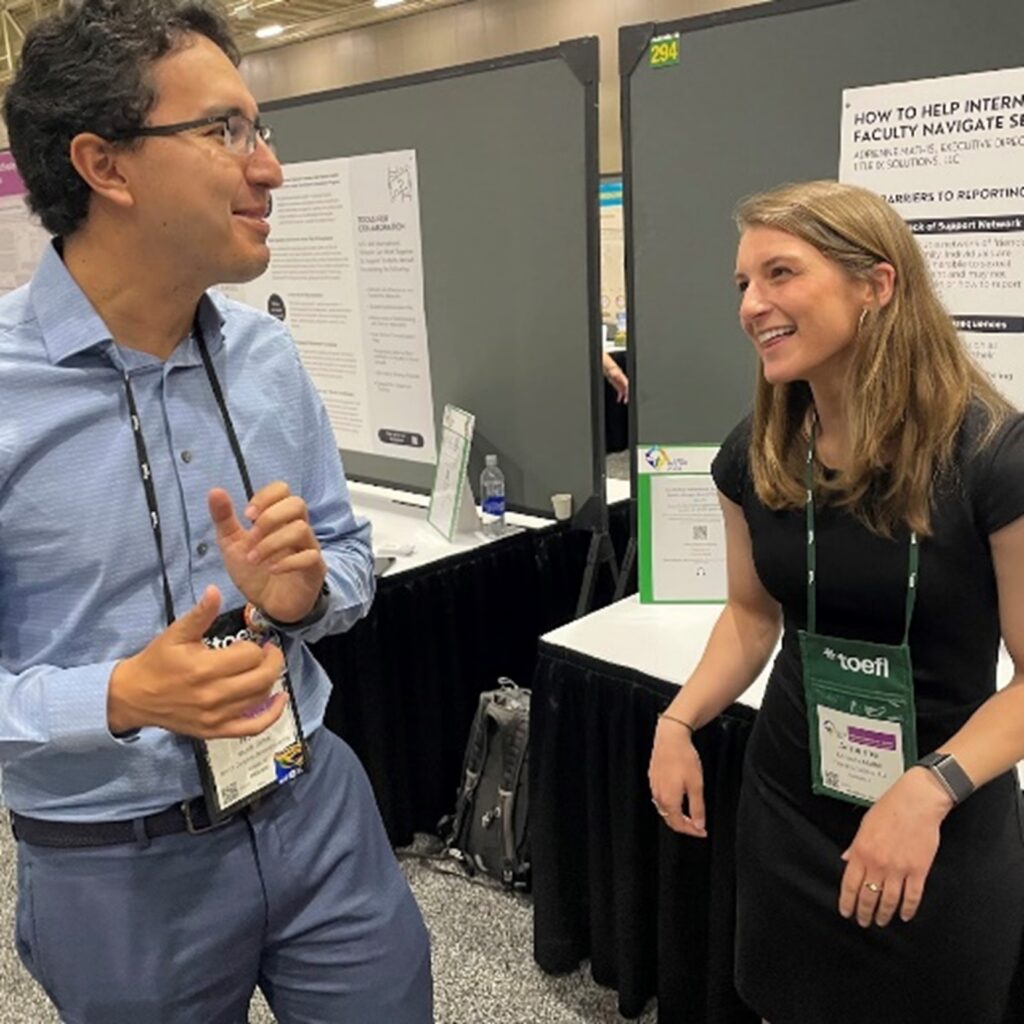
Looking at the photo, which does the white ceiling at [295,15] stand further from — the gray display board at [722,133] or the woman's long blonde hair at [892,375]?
the woman's long blonde hair at [892,375]

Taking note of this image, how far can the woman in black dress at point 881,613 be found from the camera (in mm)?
1027

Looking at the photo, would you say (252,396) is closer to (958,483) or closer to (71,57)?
(71,57)

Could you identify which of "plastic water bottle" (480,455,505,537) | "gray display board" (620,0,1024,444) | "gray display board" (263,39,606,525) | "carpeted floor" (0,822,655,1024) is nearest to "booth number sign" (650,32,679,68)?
"gray display board" (620,0,1024,444)

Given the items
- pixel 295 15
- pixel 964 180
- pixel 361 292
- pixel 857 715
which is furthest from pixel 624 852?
pixel 295 15

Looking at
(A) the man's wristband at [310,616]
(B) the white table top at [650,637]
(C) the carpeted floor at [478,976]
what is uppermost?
(A) the man's wristband at [310,616]

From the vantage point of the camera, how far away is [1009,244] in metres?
1.61

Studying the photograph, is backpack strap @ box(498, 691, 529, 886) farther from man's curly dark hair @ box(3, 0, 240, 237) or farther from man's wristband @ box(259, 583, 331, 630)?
man's curly dark hair @ box(3, 0, 240, 237)

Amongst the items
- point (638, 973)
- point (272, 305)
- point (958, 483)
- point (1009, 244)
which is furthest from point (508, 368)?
point (958, 483)

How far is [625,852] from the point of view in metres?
1.84

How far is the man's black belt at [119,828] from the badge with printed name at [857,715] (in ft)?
2.22

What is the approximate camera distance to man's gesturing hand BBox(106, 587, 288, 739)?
0.82m

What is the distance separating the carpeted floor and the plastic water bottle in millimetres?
901

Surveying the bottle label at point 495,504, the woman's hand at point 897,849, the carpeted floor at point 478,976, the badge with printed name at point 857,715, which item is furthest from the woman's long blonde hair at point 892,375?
the bottle label at point 495,504

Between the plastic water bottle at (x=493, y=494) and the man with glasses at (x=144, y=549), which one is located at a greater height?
the man with glasses at (x=144, y=549)
